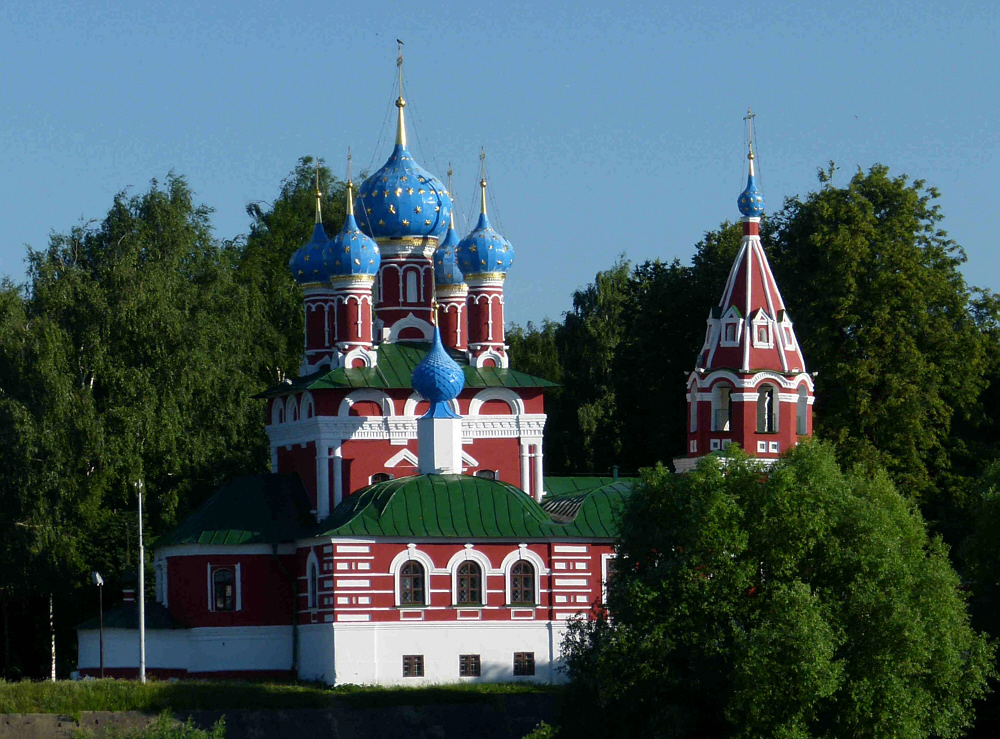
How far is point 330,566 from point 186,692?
3.52 meters

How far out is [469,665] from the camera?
3900 centimetres

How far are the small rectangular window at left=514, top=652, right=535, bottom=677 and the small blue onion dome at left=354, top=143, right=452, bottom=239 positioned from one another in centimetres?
826

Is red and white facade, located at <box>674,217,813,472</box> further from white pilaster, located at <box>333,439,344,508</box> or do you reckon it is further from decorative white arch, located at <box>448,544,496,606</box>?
white pilaster, located at <box>333,439,344,508</box>

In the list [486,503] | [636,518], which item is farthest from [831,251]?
[636,518]

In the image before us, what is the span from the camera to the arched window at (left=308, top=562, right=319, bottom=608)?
39.3m

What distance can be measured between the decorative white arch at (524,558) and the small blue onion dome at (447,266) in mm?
6263

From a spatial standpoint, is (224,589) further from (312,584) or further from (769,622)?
(769,622)

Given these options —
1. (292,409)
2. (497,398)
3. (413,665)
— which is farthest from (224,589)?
(497,398)

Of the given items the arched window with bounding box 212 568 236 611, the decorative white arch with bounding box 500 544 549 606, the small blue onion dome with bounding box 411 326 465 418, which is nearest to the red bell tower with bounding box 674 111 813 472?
the decorative white arch with bounding box 500 544 549 606

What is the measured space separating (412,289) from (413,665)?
7.53 metres

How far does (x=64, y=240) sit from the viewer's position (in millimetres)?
48656

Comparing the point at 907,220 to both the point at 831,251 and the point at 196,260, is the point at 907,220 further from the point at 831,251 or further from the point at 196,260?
the point at 196,260

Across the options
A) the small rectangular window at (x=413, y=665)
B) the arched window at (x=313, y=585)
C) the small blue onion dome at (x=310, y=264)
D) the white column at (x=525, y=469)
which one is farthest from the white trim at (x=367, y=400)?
the small rectangular window at (x=413, y=665)

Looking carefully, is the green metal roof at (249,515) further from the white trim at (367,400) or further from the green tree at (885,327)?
the green tree at (885,327)
